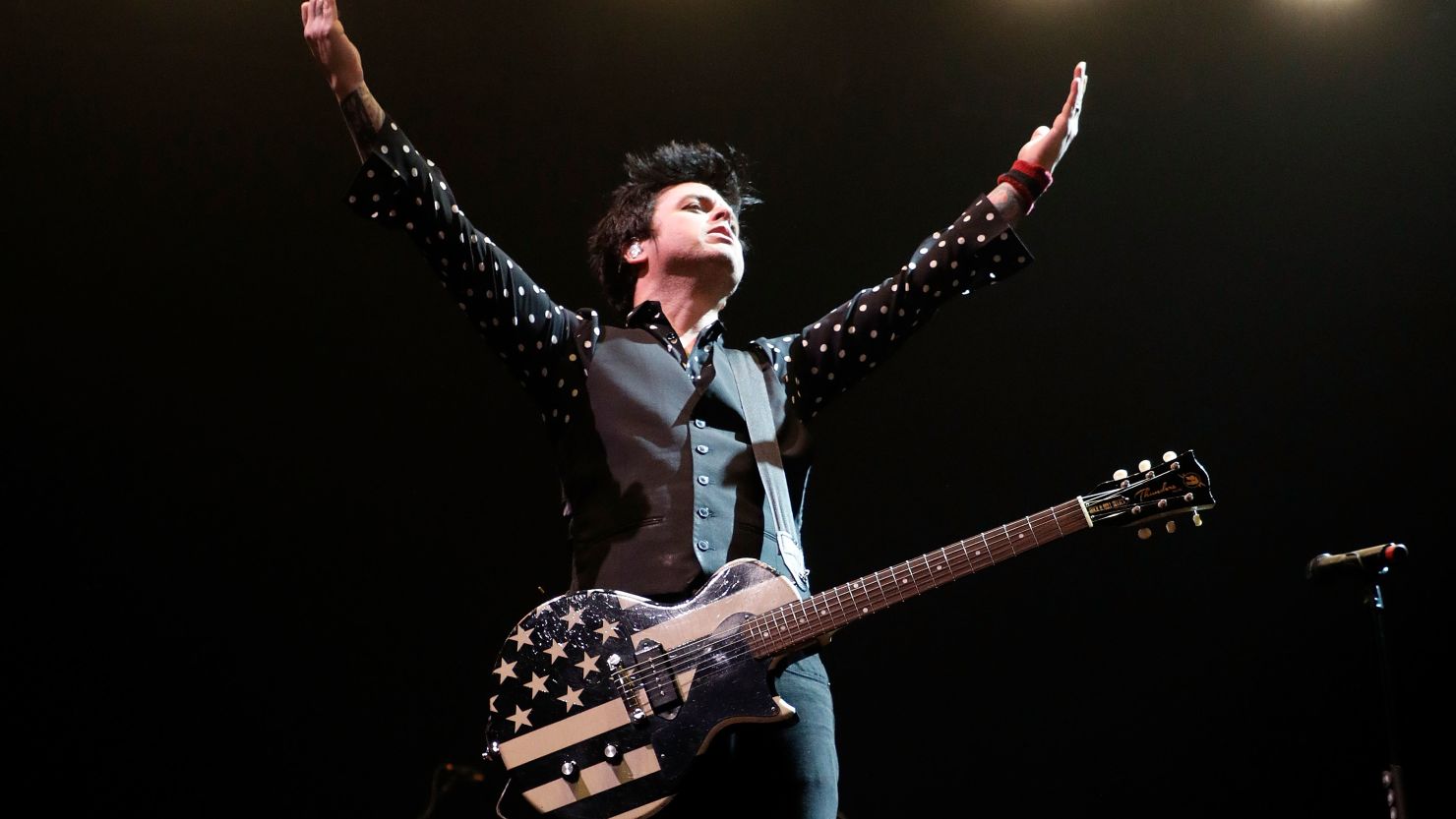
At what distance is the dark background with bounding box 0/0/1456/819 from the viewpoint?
12.2 ft

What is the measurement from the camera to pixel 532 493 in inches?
166

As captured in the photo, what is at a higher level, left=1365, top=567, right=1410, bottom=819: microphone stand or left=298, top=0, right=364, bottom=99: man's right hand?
left=298, top=0, right=364, bottom=99: man's right hand

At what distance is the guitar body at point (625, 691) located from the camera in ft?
6.04

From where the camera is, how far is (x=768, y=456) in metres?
2.26

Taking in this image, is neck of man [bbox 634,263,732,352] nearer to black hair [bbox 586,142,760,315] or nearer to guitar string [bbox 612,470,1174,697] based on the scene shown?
black hair [bbox 586,142,760,315]

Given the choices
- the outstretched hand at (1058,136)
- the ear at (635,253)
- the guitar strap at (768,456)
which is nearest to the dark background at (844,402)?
the ear at (635,253)

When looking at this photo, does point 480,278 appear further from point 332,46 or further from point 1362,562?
point 1362,562

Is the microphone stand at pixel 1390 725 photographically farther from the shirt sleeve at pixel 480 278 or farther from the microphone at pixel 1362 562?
the shirt sleeve at pixel 480 278

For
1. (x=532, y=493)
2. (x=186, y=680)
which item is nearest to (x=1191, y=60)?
(x=532, y=493)

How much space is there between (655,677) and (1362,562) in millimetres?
1802

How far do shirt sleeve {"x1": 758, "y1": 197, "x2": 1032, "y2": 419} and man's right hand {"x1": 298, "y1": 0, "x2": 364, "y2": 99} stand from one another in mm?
999

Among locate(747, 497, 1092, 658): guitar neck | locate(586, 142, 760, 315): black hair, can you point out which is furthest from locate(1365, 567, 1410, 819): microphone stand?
locate(586, 142, 760, 315): black hair

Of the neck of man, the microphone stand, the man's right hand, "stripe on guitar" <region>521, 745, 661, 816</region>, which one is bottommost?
the microphone stand

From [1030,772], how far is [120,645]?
117 inches
